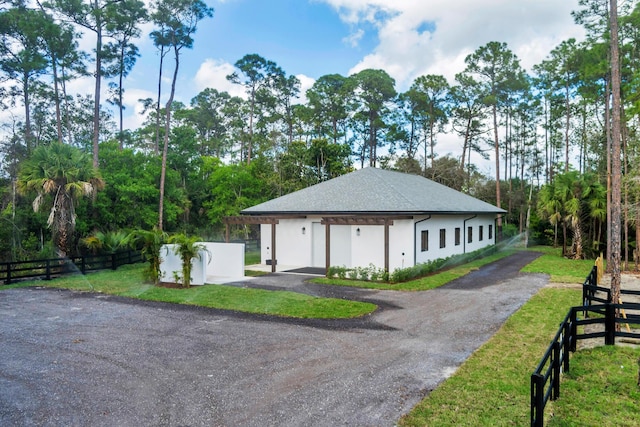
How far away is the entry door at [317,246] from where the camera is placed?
749 inches

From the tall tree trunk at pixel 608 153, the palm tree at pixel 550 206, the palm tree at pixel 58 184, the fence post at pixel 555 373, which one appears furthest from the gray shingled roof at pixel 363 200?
the fence post at pixel 555 373

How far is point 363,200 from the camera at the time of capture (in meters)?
18.1

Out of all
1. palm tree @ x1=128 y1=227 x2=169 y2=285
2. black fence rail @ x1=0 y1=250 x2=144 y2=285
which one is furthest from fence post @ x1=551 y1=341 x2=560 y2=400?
black fence rail @ x1=0 y1=250 x2=144 y2=285

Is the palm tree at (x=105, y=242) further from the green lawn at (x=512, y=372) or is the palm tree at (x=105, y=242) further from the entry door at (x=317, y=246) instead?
the entry door at (x=317, y=246)

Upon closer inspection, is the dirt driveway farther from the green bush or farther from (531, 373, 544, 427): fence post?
the green bush

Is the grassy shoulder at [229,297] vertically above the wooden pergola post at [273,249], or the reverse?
the wooden pergola post at [273,249]

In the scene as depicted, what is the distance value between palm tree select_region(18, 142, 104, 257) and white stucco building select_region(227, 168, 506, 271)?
6462 mm

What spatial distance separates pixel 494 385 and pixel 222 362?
432cm

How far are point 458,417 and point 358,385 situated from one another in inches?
59.0

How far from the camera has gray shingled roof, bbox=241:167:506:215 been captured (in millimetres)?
17013

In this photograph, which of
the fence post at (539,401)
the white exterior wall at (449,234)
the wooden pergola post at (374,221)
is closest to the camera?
the fence post at (539,401)

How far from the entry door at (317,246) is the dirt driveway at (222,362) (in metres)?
7.73

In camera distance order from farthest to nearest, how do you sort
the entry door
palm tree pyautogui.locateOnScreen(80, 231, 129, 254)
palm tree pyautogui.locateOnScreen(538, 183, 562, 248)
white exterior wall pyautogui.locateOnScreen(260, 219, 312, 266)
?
1. palm tree pyautogui.locateOnScreen(538, 183, 562, 248)
2. white exterior wall pyautogui.locateOnScreen(260, 219, 312, 266)
3. the entry door
4. palm tree pyautogui.locateOnScreen(80, 231, 129, 254)

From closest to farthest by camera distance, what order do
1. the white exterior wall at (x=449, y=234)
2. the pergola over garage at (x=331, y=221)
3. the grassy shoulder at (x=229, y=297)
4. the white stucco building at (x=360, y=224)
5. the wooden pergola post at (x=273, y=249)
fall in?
the grassy shoulder at (x=229, y=297) → the pergola over garage at (x=331, y=221) → the white stucco building at (x=360, y=224) → the white exterior wall at (x=449, y=234) → the wooden pergola post at (x=273, y=249)
